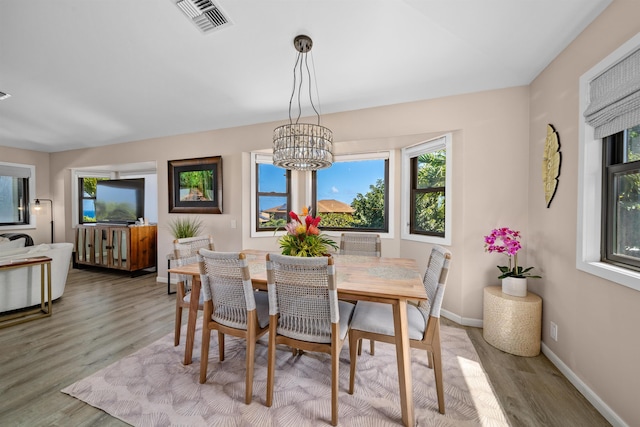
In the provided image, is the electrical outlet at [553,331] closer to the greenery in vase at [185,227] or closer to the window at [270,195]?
the window at [270,195]

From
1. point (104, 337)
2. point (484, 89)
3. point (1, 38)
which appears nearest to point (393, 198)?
point (484, 89)

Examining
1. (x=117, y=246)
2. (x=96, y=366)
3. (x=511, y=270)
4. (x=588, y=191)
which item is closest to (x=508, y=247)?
(x=511, y=270)

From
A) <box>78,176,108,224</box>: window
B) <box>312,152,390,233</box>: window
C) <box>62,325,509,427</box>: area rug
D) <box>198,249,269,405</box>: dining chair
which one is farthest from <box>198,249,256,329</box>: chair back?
<box>78,176,108,224</box>: window

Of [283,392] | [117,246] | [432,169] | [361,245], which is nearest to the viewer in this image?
[283,392]

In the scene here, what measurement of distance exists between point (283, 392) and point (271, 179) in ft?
9.65

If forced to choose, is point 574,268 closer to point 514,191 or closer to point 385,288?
point 514,191

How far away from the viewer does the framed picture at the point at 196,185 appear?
4.00m

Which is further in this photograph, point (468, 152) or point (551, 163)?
point (468, 152)

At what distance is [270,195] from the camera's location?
4062 mm

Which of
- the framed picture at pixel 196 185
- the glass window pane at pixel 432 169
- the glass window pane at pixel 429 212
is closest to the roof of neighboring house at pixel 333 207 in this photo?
the glass window pane at pixel 429 212

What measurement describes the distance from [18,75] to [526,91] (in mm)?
5133

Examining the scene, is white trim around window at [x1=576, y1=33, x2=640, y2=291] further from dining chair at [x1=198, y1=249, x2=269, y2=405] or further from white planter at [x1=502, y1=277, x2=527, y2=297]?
dining chair at [x1=198, y1=249, x2=269, y2=405]

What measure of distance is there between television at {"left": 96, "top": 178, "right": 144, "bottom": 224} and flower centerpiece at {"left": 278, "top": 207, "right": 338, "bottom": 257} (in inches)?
185

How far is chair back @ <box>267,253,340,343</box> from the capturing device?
58.1 inches
